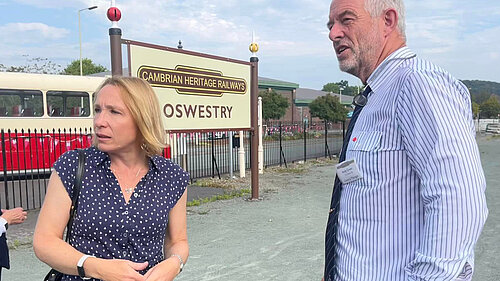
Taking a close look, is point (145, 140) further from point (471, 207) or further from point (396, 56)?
point (471, 207)

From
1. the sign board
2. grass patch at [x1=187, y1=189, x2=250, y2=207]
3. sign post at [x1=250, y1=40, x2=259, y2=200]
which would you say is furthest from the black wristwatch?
sign post at [x1=250, y1=40, x2=259, y2=200]

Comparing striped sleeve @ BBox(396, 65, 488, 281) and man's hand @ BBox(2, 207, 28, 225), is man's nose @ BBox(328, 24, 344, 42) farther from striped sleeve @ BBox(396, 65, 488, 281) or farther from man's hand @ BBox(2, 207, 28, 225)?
man's hand @ BBox(2, 207, 28, 225)

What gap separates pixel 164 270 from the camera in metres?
1.81

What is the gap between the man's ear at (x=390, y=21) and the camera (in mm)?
1425

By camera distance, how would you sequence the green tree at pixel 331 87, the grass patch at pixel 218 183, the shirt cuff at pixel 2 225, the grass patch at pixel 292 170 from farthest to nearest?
the green tree at pixel 331 87, the grass patch at pixel 292 170, the grass patch at pixel 218 183, the shirt cuff at pixel 2 225

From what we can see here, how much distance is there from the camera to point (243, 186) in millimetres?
10016

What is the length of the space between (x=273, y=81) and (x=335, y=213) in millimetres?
45613

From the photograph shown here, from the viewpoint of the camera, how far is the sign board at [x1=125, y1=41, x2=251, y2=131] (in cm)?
612

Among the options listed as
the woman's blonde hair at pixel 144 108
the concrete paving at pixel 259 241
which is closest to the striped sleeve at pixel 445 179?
the woman's blonde hair at pixel 144 108

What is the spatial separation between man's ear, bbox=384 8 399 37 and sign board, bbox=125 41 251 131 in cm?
452

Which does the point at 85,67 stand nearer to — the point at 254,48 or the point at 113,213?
the point at 254,48

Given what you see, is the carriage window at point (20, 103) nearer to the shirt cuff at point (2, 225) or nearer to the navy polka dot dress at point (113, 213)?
the shirt cuff at point (2, 225)

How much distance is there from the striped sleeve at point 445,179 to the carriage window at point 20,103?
490 inches

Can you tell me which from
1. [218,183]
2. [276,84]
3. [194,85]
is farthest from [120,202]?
[276,84]
